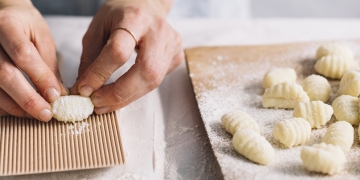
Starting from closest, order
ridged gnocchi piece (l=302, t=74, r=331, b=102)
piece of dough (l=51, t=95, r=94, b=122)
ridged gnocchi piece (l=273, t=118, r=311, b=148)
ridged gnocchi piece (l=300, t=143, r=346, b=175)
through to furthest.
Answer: ridged gnocchi piece (l=300, t=143, r=346, b=175)
ridged gnocchi piece (l=273, t=118, r=311, b=148)
piece of dough (l=51, t=95, r=94, b=122)
ridged gnocchi piece (l=302, t=74, r=331, b=102)

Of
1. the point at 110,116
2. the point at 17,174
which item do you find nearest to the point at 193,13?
the point at 110,116

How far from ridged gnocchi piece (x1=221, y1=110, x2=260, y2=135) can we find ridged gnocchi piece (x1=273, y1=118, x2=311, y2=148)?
0.23 ft

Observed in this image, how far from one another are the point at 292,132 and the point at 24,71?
781 mm

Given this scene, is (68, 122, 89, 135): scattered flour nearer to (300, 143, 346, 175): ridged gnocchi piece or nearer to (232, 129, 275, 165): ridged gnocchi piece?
(232, 129, 275, 165): ridged gnocchi piece

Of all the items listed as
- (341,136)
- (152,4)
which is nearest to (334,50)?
(341,136)

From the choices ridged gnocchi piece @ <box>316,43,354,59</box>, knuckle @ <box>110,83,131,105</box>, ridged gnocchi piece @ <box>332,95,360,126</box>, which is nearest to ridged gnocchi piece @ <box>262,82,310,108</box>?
ridged gnocchi piece @ <box>332,95,360,126</box>

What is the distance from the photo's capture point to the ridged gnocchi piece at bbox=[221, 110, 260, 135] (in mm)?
1296

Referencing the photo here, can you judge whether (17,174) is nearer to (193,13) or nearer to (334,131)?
(334,131)

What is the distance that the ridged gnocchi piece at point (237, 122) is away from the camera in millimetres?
1296

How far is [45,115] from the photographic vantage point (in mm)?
1323

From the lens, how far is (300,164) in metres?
1.20

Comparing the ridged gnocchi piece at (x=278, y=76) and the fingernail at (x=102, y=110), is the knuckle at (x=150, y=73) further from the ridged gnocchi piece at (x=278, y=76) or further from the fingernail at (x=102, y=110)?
the ridged gnocchi piece at (x=278, y=76)

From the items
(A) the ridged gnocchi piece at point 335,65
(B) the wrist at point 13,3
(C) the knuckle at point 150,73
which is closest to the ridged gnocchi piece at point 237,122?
(C) the knuckle at point 150,73

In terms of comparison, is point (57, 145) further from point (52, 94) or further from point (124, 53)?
point (124, 53)
